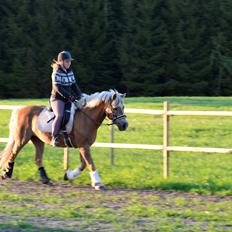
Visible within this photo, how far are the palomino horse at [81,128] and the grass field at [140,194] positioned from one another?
15.9 inches

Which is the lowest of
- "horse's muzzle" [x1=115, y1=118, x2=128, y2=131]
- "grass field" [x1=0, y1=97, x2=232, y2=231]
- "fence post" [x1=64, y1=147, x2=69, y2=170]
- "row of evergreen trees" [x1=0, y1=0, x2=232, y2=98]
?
"grass field" [x1=0, y1=97, x2=232, y2=231]

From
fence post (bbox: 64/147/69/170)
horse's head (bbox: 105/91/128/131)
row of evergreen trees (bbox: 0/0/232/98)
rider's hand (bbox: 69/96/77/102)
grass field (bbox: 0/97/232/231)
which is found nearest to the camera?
grass field (bbox: 0/97/232/231)

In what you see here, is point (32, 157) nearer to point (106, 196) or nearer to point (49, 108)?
point (49, 108)

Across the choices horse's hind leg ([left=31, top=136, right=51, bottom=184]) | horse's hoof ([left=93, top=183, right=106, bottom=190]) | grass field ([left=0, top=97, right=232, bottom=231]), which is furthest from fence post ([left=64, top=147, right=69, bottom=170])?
horse's hoof ([left=93, top=183, right=106, bottom=190])

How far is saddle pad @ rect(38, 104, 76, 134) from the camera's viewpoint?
1149 cm

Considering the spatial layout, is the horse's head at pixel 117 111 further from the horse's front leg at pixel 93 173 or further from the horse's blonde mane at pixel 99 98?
the horse's front leg at pixel 93 173

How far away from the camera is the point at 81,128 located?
11.5m

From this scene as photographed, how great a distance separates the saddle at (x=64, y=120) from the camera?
11.5 m

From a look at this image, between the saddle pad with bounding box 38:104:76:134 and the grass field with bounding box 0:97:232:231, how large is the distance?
1059 millimetres

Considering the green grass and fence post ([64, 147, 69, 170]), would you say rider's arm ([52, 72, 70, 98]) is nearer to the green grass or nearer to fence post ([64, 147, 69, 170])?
the green grass

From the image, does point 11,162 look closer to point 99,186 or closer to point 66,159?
point 66,159

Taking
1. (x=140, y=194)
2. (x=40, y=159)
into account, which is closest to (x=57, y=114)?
(x=40, y=159)

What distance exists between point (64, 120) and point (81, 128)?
332 millimetres

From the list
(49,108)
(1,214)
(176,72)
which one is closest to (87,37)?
(176,72)
